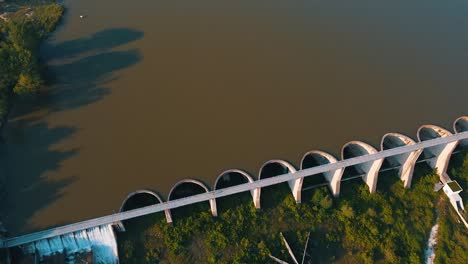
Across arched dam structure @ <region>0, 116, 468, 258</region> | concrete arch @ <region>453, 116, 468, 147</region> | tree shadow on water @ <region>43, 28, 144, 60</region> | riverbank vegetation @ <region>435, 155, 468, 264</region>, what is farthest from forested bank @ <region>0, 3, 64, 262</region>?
concrete arch @ <region>453, 116, 468, 147</region>

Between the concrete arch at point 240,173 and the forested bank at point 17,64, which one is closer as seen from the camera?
the concrete arch at point 240,173

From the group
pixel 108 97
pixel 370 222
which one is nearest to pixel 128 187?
pixel 108 97

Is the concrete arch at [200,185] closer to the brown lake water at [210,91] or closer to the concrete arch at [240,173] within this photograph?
the brown lake water at [210,91]

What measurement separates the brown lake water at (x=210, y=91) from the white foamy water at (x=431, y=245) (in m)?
6.76

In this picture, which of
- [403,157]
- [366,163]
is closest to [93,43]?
[366,163]

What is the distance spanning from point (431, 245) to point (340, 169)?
767cm

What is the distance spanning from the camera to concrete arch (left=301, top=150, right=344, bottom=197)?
24.2m

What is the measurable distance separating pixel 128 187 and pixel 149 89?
26.3ft

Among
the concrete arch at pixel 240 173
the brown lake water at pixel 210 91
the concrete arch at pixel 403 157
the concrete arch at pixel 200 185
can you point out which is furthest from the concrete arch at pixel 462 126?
the concrete arch at pixel 200 185

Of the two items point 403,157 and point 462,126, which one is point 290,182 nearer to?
point 403,157

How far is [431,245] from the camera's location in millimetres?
24391

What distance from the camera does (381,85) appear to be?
29.2 meters

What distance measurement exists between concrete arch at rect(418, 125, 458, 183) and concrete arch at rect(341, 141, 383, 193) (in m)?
3.95

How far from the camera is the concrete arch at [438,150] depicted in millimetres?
26016
